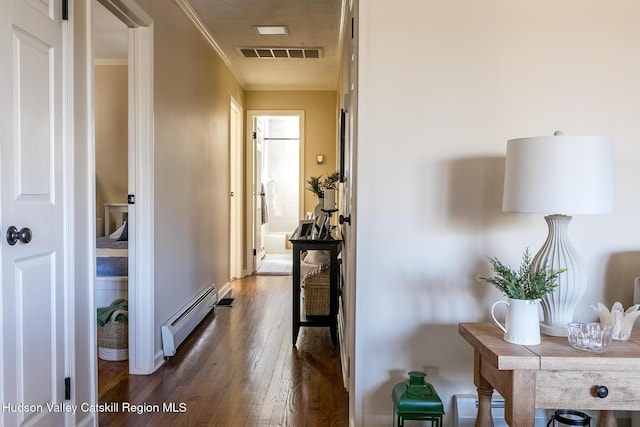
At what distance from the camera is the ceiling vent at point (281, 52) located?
449 cm

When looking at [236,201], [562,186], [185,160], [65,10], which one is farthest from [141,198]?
[236,201]

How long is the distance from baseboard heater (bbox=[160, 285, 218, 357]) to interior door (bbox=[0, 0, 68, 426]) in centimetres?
Answer: 114

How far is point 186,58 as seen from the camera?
354 cm

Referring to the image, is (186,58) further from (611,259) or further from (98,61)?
(611,259)

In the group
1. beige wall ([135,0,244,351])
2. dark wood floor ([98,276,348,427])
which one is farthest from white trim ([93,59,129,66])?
dark wood floor ([98,276,348,427])

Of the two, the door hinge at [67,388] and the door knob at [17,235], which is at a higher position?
the door knob at [17,235]

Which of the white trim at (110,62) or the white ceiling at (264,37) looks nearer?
the white ceiling at (264,37)

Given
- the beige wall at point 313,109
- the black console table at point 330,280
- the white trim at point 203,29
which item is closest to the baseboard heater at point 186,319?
the black console table at point 330,280

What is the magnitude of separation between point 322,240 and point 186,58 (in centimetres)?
180

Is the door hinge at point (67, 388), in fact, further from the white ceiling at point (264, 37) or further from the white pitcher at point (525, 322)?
the white ceiling at point (264, 37)

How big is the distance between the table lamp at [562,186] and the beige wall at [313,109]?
4848mm

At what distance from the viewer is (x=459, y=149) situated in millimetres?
1896

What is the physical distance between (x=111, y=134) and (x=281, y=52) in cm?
216

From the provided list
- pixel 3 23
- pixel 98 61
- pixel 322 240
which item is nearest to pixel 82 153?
pixel 3 23
